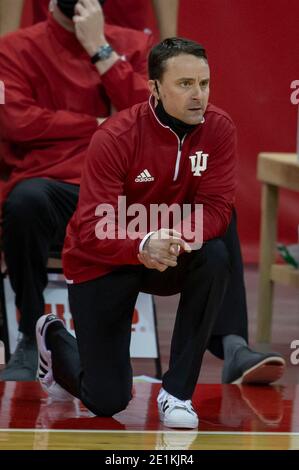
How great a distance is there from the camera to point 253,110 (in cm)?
509

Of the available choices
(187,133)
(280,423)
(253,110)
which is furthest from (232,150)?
(253,110)

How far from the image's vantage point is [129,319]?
9.43 ft

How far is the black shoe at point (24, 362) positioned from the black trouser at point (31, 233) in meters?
0.03

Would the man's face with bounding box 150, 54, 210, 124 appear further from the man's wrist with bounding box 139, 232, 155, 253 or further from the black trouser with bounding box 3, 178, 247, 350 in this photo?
the black trouser with bounding box 3, 178, 247, 350

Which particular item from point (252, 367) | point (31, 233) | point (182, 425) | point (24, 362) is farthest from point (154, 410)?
point (31, 233)

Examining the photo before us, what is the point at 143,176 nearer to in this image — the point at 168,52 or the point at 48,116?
the point at 168,52

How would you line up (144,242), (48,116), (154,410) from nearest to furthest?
1. (144,242)
2. (154,410)
3. (48,116)

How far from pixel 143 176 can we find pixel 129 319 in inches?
13.6

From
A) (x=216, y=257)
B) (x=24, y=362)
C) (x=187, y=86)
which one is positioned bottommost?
(x=24, y=362)

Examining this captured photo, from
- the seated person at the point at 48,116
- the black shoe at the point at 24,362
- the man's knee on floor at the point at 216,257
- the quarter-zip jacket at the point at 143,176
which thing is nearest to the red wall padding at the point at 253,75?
the seated person at the point at 48,116

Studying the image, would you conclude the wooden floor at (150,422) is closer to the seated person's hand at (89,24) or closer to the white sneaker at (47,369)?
the white sneaker at (47,369)

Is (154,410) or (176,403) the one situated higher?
(176,403)

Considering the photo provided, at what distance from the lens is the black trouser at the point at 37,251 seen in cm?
340

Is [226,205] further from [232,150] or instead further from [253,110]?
[253,110]
